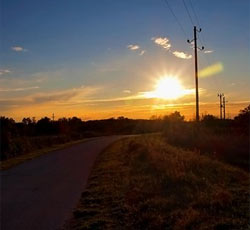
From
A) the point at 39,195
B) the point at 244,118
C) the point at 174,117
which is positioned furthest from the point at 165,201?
the point at 174,117

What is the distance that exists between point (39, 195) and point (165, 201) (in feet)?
12.7

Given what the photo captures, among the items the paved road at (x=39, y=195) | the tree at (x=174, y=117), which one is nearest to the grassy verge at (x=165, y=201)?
the paved road at (x=39, y=195)

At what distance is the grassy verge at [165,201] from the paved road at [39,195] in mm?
391

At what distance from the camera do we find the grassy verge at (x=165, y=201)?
25.5ft

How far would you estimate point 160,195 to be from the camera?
10391 mm

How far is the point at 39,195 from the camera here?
1130 centimetres

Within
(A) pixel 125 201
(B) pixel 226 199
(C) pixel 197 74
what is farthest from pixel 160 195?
(C) pixel 197 74

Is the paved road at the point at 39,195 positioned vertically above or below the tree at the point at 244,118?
below

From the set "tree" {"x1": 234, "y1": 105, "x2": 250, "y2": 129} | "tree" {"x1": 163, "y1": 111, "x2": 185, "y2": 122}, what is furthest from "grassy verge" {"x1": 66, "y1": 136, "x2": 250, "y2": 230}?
"tree" {"x1": 163, "y1": 111, "x2": 185, "y2": 122}

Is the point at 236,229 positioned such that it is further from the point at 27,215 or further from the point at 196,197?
the point at 27,215

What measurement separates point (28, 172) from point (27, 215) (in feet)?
27.5

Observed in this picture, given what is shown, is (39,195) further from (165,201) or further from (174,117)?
(174,117)

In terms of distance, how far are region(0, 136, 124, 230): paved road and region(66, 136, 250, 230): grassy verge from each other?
39 centimetres

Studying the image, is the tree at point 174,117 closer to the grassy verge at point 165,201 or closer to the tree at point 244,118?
the tree at point 244,118
